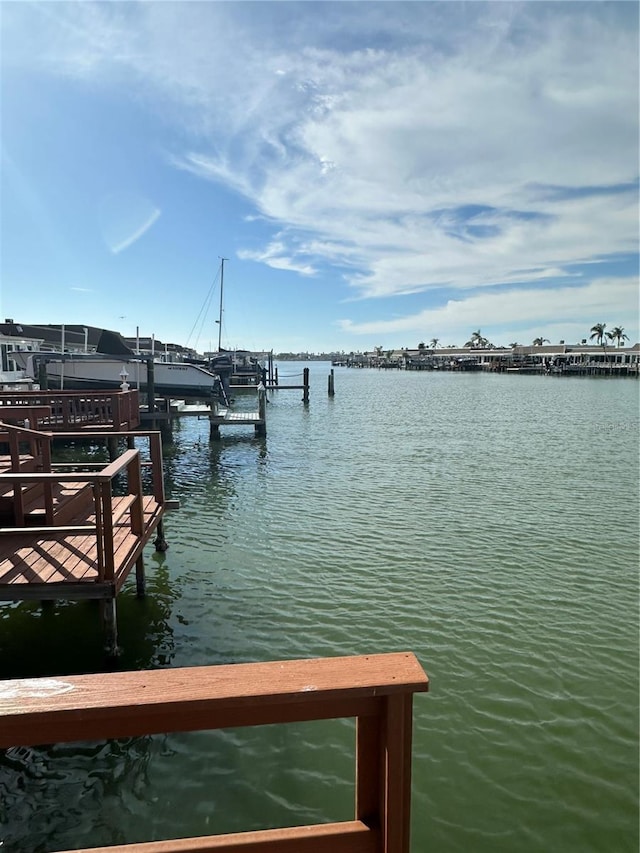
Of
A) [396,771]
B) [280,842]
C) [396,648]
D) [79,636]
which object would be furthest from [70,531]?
[396,771]

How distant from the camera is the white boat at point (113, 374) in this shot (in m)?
22.6

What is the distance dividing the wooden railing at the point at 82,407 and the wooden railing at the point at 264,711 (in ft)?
43.6

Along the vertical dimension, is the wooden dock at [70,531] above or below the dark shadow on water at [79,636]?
above

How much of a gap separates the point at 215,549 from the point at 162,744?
4887mm

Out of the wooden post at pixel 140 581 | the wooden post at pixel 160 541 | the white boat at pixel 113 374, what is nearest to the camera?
the wooden post at pixel 140 581

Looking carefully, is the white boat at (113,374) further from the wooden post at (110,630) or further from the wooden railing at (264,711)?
the wooden railing at (264,711)

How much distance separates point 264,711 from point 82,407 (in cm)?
1457

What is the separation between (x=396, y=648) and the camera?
6.20m

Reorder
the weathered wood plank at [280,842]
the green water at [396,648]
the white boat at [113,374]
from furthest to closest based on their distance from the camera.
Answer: the white boat at [113,374] → the green water at [396,648] → the weathered wood plank at [280,842]

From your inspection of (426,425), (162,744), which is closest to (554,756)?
(162,744)

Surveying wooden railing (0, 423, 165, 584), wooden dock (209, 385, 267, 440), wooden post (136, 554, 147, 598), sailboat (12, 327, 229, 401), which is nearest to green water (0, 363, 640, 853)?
wooden post (136, 554, 147, 598)

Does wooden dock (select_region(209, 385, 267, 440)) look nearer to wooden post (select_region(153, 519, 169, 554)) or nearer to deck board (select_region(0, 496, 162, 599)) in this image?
wooden post (select_region(153, 519, 169, 554))

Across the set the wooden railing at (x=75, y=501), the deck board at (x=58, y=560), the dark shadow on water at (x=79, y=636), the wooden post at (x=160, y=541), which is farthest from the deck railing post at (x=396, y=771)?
the wooden post at (x=160, y=541)

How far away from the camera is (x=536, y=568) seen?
8641 millimetres
